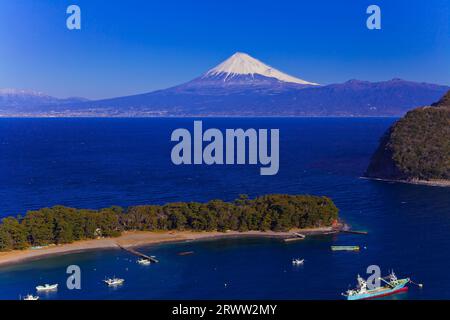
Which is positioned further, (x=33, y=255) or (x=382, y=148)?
(x=382, y=148)

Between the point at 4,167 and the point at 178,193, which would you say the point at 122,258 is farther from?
the point at 4,167

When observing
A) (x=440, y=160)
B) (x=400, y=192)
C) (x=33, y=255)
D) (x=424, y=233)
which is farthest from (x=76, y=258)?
(x=440, y=160)

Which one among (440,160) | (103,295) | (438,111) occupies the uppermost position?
(438,111)

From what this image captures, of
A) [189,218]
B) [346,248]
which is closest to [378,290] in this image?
[346,248]

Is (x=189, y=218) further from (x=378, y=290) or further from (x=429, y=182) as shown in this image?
(x=429, y=182)

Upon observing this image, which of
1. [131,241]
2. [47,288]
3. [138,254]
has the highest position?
[131,241]

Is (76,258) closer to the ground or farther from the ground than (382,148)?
closer to the ground

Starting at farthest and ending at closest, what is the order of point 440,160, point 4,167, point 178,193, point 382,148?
point 4,167, point 382,148, point 440,160, point 178,193
